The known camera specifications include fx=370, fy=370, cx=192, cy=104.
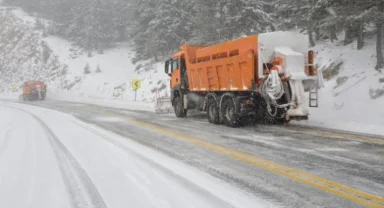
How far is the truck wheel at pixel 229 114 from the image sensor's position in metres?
11.6

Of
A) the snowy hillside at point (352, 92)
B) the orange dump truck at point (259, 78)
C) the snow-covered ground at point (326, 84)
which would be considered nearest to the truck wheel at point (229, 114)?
the orange dump truck at point (259, 78)

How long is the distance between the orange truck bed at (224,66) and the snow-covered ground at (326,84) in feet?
8.86

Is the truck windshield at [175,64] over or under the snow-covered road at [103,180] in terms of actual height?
over

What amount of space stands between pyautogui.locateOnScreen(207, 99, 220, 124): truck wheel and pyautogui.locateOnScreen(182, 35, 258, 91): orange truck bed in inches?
19.6

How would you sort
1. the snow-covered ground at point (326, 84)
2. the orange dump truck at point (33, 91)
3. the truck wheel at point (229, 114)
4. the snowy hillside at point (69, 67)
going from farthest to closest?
the orange dump truck at point (33, 91), the snowy hillside at point (69, 67), the snow-covered ground at point (326, 84), the truck wheel at point (229, 114)

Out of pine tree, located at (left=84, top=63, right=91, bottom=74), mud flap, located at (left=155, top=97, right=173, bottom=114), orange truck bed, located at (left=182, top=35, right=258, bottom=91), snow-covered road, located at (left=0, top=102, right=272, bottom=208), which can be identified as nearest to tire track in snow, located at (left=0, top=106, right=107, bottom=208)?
snow-covered road, located at (left=0, top=102, right=272, bottom=208)

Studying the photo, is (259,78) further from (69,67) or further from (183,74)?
(69,67)

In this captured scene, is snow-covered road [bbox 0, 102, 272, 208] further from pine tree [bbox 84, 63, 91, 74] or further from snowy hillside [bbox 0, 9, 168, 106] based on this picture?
pine tree [bbox 84, 63, 91, 74]

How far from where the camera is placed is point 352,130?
10.4m

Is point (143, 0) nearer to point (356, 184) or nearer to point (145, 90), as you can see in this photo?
point (145, 90)

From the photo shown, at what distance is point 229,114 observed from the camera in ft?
39.2

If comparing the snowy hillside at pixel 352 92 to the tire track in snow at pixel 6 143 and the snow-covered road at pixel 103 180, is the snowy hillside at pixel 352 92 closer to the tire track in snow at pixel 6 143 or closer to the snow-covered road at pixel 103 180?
the snow-covered road at pixel 103 180

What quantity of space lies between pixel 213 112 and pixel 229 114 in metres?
1.05

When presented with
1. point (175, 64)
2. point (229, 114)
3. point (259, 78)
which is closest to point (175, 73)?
point (175, 64)
